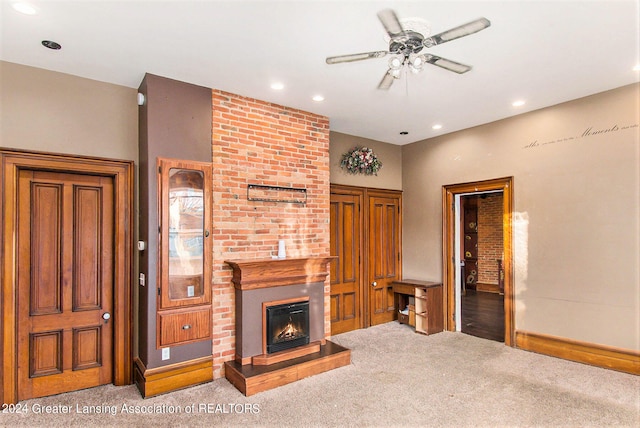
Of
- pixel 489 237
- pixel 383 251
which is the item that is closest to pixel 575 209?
pixel 383 251

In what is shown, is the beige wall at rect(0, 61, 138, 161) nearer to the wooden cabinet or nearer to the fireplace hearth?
the fireplace hearth

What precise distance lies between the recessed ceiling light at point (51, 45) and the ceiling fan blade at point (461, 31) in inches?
112

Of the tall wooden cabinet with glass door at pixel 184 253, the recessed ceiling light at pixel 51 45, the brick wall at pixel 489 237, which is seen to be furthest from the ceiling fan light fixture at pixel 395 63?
the brick wall at pixel 489 237

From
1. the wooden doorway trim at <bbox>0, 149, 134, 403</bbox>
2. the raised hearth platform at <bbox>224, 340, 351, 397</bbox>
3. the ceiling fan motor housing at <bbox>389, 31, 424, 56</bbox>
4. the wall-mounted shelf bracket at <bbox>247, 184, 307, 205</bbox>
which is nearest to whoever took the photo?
the ceiling fan motor housing at <bbox>389, 31, 424, 56</bbox>

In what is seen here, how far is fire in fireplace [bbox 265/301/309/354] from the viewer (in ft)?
12.4

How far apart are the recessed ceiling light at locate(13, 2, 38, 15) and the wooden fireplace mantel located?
2.47 m

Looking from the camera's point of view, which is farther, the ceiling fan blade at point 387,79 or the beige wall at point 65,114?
the beige wall at point 65,114

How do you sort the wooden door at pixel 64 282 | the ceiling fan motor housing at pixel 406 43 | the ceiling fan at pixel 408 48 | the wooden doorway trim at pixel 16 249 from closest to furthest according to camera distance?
the ceiling fan at pixel 408 48 < the ceiling fan motor housing at pixel 406 43 < the wooden doorway trim at pixel 16 249 < the wooden door at pixel 64 282

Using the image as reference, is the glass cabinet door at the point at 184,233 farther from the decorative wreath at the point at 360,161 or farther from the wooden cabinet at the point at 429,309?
the wooden cabinet at the point at 429,309

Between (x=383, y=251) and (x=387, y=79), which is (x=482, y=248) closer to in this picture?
(x=383, y=251)

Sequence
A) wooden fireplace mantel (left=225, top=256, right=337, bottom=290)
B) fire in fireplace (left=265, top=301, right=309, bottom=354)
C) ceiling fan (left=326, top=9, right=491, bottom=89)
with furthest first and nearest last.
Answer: fire in fireplace (left=265, top=301, right=309, bottom=354)
wooden fireplace mantel (left=225, top=256, right=337, bottom=290)
ceiling fan (left=326, top=9, right=491, bottom=89)

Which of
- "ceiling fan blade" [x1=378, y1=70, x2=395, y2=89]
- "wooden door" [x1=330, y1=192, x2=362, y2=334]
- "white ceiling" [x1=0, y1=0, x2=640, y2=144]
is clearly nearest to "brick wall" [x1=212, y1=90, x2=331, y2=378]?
"white ceiling" [x1=0, y1=0, x2=640, y2=144]

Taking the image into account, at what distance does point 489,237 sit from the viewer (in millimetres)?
8734

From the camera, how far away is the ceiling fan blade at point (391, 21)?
6.37 feet
